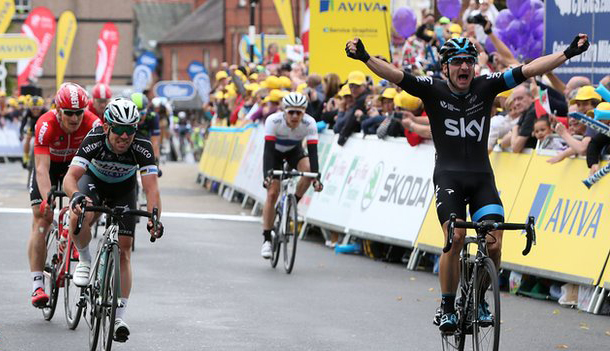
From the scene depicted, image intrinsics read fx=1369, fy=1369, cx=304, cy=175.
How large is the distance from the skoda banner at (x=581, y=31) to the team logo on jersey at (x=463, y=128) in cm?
673

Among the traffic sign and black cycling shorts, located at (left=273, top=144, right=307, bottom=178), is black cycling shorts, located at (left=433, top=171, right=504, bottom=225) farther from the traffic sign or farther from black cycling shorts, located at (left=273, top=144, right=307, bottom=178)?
the traffic sign

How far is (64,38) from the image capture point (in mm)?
53281

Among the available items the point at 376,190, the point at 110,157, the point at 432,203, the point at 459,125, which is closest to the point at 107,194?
the point at 110,157

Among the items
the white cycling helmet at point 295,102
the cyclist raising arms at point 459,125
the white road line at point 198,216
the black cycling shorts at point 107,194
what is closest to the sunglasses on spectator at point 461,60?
the cyclist raising arms at point 459,125

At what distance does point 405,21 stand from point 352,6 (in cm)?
139

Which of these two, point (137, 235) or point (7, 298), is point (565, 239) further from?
point (137, 235)

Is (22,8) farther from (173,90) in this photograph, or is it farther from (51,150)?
(51,150)

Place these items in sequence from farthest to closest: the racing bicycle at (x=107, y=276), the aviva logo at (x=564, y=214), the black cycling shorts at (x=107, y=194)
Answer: the aviva logo at (x=564, y=214)
the black cycling shorts at (x=107, y=194)
the racing bicycle at (x=107, y=276)

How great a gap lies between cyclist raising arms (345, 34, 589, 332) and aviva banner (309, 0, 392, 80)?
12.3m

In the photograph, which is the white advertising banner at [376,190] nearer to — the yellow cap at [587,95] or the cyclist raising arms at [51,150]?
the yellow cap at [587,95]

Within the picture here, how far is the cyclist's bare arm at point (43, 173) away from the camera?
411 inches

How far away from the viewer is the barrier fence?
12109 mm

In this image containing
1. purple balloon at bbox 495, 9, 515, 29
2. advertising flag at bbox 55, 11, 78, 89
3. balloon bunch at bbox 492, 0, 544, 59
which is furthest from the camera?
advertising flag at bbox 55, 11, 78, 89

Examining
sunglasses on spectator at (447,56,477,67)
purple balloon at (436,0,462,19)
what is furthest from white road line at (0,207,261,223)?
sunglasses on spectator at (447,56,477,67)
